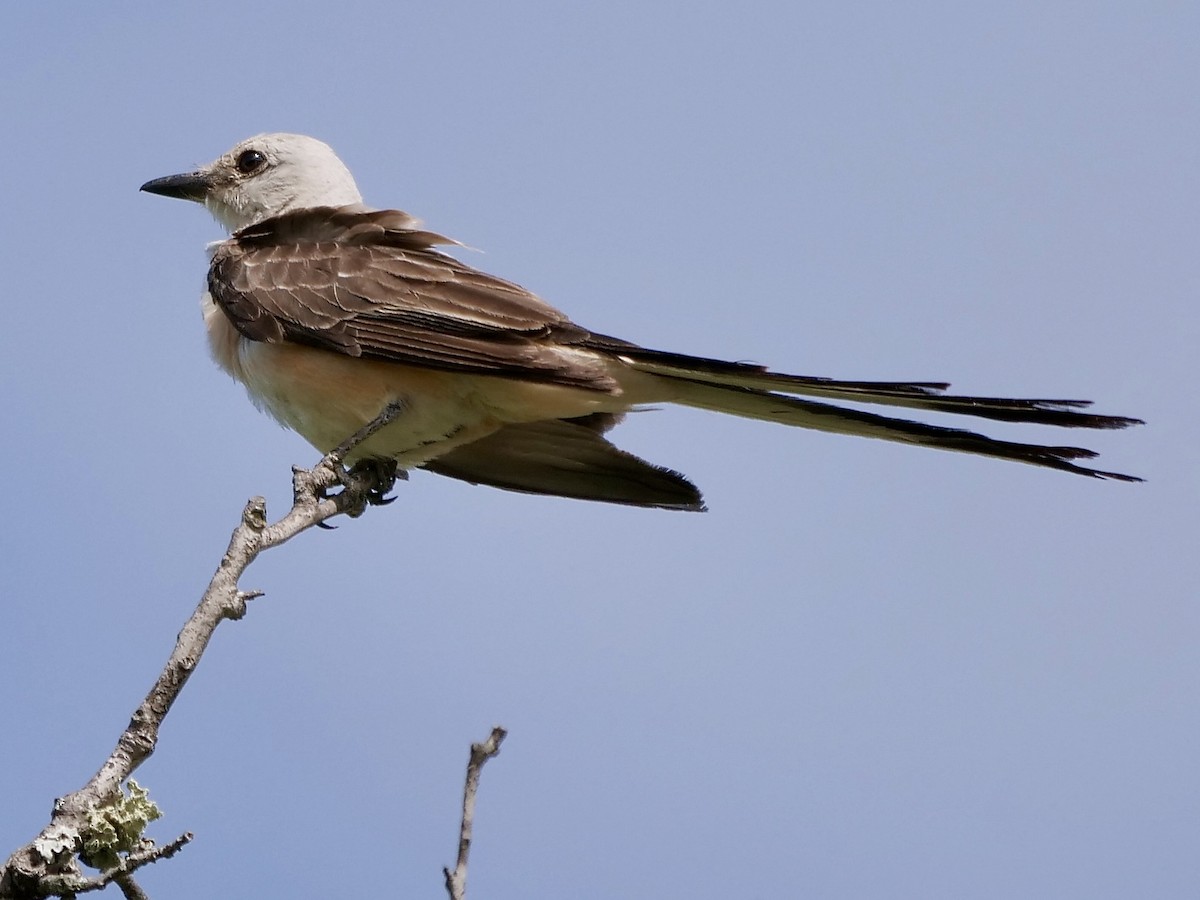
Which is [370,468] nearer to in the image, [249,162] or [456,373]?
[456,373]

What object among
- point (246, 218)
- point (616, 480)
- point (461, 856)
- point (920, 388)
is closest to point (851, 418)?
point (920, 388)

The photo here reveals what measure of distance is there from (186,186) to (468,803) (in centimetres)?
467

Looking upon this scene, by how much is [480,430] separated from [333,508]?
1.09m

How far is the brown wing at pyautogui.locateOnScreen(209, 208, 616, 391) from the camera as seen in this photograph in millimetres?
5102

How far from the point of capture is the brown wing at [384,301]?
16.7 ft

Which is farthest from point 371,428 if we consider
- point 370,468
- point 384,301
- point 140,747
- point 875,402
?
point 140,747

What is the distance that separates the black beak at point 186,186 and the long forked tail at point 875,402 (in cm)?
296

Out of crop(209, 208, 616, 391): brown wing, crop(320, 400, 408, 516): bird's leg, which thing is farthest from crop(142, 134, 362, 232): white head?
crop(320, 400, 408, 516): bird's leg

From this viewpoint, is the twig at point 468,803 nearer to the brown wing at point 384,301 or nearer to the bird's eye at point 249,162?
the brown wing at point 384,301

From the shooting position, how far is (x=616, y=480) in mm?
5848

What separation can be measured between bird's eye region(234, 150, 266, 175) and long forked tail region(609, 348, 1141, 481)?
110 inches

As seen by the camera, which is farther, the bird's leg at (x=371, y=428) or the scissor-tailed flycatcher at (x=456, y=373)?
the bird's leg at (x=371, y=428)

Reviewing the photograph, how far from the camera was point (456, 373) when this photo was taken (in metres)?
5.20

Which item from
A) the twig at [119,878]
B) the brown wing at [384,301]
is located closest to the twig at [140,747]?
the twig at [119,878]
